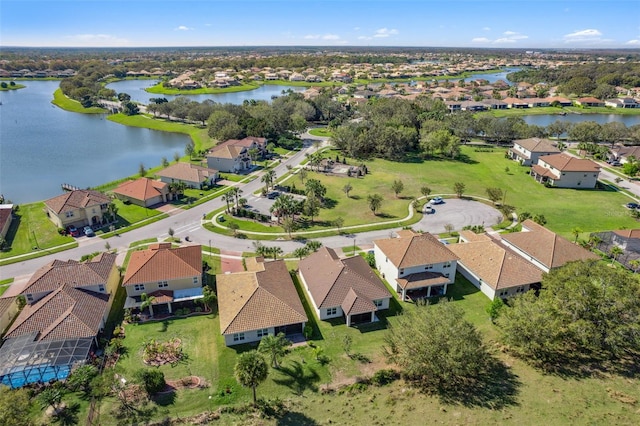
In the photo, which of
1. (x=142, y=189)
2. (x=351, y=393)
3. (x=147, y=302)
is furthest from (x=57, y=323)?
(x=142, y=189)

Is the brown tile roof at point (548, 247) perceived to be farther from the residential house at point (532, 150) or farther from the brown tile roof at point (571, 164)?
the residential house at point (532, 150)

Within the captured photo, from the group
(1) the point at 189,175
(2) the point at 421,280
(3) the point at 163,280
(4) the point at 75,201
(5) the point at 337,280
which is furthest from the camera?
(1) the point at 189,175

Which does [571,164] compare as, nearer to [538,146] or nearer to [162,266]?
[538,146]

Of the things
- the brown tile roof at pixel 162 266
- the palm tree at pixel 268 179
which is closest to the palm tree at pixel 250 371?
the brown tile roof at pixel 162 266

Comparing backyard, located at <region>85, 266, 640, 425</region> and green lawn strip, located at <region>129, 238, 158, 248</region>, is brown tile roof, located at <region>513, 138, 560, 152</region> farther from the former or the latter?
green lawn strip, located at <region>129, 238, 158, 248</region>

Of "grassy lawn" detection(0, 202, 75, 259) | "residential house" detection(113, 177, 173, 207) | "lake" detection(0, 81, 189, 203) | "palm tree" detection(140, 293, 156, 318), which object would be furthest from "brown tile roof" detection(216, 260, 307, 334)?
"lake" detection(0, 81, 189, 203)

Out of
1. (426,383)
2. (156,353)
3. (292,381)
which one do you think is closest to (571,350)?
(426,383)

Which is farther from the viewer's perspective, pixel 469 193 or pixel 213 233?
pixel 469 193
